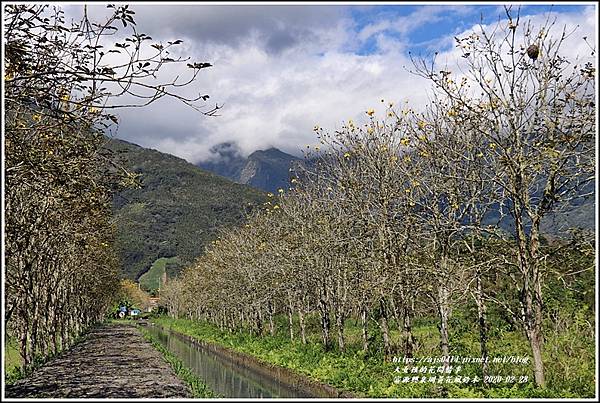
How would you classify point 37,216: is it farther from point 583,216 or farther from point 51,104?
point 583,216

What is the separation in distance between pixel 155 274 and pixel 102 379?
143957 millimetres

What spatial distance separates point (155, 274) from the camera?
15838 cm

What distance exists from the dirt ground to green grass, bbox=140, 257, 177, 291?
420 feet

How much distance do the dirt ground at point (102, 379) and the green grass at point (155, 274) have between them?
128m

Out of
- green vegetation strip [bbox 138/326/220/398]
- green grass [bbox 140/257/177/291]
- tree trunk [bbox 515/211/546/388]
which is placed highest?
green grass [bbox 140/257/177/291]

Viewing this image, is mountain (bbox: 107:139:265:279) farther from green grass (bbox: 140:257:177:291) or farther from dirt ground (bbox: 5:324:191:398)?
dirt ground (bbox: 5:324:191:398)

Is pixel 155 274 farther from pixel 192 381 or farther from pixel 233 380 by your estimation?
pixel 192 381

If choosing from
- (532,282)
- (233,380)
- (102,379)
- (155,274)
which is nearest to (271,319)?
(233,380)

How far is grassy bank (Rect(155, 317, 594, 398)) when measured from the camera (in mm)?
12227

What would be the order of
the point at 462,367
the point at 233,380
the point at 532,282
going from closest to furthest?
the point at 532,282
the point at 462,367
the point at 233,380

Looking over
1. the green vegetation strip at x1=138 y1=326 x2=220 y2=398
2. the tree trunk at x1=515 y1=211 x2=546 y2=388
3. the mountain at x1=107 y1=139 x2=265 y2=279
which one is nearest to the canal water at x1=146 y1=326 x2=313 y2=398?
the green vegetation strip at x1=138 y1=326 x2=220 y2=398

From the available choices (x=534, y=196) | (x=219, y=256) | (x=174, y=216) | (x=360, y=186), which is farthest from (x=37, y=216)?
(x=174, y=216)

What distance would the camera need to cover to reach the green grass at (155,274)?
153 m

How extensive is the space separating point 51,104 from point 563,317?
17.2 metres
